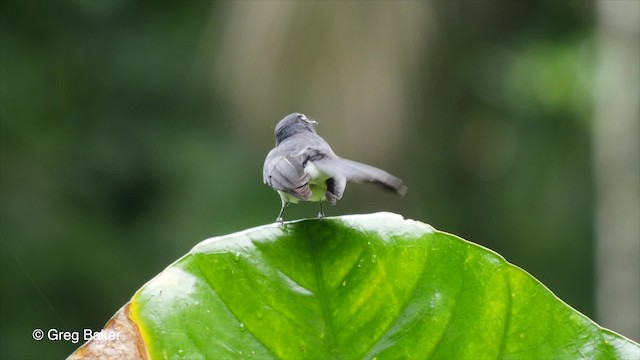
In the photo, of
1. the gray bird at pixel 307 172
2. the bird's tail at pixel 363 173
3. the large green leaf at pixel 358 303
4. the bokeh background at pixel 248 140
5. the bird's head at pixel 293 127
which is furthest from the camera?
the bokeh background at pixel 248 140

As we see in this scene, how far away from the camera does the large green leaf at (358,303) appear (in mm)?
1705

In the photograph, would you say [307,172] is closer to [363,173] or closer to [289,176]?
[289,176]

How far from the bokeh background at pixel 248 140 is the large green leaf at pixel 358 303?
522 cm

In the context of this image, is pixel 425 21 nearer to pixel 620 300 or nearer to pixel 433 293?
pixel 620 300

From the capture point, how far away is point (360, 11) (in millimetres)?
7016

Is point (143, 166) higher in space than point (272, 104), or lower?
lower

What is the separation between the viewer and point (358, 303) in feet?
5.96

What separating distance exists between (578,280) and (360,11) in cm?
418

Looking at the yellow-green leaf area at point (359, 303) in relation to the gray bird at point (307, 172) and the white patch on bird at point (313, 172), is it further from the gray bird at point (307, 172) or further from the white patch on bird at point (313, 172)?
the white patch on bird at point (313, 172)

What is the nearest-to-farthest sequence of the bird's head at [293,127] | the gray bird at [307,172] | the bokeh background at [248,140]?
the gray bird at [307,172]
the bird's head at [293,127]
the bokeh background at [248,140]

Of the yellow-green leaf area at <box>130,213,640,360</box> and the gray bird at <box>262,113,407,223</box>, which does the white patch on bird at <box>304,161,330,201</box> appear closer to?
the gray bird at <box>262,113,407,223</box>

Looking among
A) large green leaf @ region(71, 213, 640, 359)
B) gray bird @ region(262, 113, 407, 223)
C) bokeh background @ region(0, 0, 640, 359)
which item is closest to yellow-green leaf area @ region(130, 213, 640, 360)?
large green leaf @ region(71, 213, 640, 359)

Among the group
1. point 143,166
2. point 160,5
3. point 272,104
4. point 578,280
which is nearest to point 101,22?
point 160,5

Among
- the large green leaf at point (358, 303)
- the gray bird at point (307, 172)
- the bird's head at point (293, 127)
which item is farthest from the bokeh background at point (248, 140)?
the large green leaf at point (358, 303)
